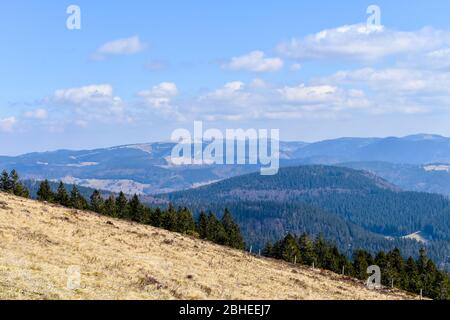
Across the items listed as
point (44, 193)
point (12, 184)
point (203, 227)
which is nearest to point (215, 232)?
point (203, 227)

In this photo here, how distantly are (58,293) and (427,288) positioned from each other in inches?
3502

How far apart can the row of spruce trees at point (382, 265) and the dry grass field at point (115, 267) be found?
48.0m

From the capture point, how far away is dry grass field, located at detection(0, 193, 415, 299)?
92.7ft

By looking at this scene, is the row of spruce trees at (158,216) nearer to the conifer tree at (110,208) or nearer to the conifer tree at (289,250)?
the conifer tree at (110,208)

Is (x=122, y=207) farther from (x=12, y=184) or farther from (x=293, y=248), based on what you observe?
(x=293, y=248)

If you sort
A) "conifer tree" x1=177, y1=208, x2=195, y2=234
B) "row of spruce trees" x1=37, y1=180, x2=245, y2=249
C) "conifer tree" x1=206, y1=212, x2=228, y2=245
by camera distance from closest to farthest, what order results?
"conifer tree" x1=177, y1=208, x2=195, y2=234 → "row of spruce trees" x1=37, y1=180, x2=245, y2=249 → "conifer tree" x1=206, y1=212, x2=228, y2=245

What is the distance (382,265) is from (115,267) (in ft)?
255

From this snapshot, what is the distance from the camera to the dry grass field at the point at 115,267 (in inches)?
1113

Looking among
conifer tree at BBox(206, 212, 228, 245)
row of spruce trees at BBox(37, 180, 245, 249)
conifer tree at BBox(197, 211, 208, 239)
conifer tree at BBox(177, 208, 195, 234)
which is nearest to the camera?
conifer tree at BBox(177, 208, 195, 234)

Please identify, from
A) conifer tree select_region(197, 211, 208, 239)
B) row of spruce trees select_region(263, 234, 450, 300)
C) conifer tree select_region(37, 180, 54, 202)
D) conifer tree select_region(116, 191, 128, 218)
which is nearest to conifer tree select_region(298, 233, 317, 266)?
row of spruce trees select_region(263, 234, 450, 300)

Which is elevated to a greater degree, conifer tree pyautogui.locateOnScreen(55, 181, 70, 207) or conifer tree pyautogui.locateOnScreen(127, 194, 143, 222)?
conifer tree pyautogui.locateOnScreen(55, 181, 70, 207)

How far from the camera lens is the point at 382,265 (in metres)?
101

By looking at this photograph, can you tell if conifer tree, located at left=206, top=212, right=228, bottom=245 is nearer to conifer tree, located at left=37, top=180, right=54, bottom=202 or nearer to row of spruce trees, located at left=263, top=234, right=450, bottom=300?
row of spruce trees, located at left=263, top=234, right=450, bottom=300

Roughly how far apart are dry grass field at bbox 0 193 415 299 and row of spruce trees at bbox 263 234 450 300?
157 feet
